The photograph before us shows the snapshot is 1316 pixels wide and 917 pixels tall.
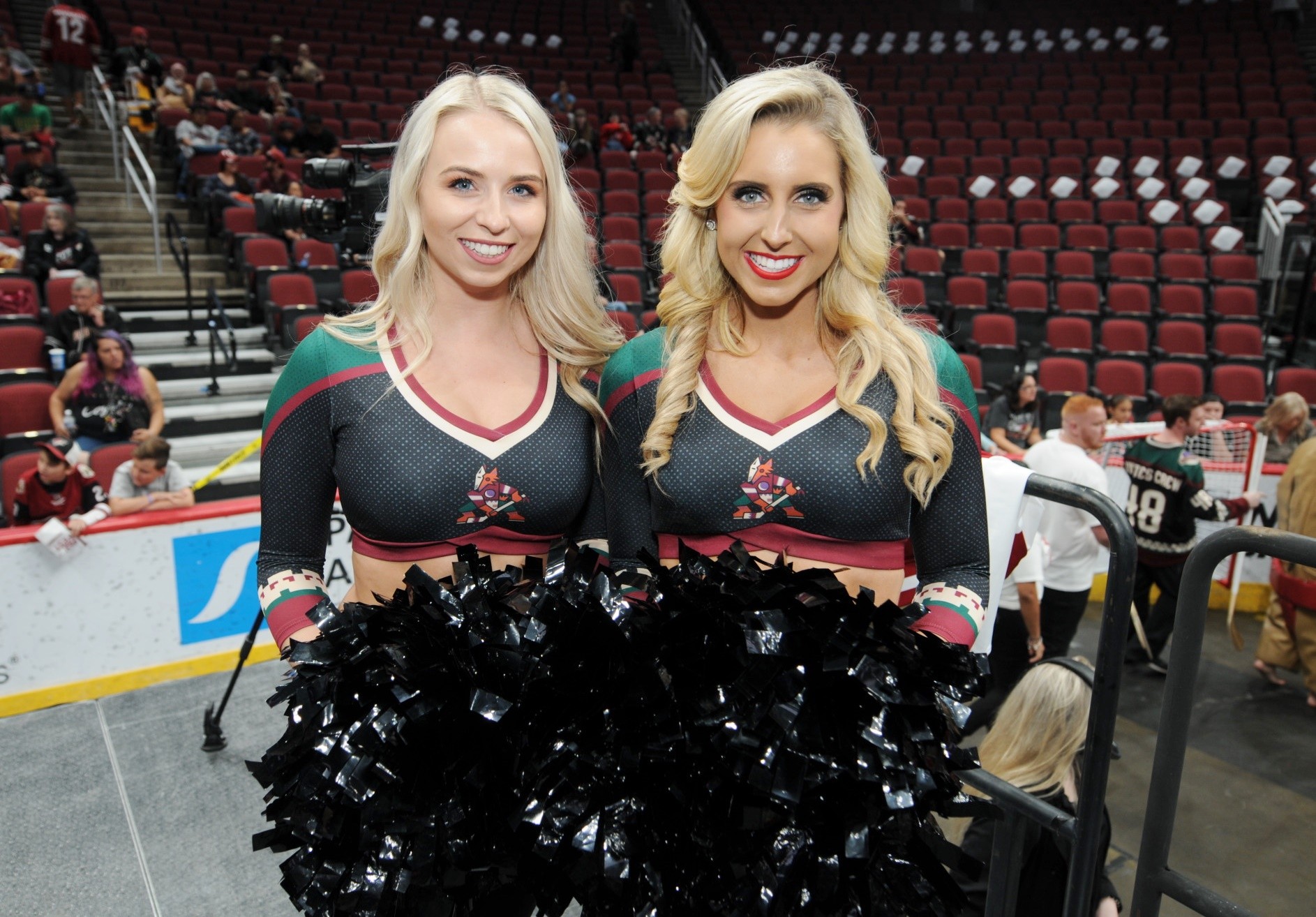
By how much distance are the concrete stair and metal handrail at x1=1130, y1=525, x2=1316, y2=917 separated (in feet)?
15.7

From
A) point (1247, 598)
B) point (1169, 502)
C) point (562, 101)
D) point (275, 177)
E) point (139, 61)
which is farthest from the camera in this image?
point (562, 101)

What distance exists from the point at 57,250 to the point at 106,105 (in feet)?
11.9

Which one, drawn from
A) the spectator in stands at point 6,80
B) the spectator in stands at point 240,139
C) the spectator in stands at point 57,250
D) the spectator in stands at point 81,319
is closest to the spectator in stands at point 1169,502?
the spectator in stands at point 81,319

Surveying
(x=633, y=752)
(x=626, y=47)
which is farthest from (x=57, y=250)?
(x=626, y=47)

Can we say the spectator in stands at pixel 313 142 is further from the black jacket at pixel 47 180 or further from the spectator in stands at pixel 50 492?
the spectator in stands at pixel 50 492

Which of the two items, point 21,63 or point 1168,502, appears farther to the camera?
point 21,63

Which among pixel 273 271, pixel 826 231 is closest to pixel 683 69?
pixel 273 271

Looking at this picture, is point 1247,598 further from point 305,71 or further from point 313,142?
point 305,71

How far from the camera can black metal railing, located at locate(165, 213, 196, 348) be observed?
680cm

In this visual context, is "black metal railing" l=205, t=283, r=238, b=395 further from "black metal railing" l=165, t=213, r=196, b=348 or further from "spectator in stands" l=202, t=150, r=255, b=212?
"spectator in stands" l=202, t=150, r=255, b=212

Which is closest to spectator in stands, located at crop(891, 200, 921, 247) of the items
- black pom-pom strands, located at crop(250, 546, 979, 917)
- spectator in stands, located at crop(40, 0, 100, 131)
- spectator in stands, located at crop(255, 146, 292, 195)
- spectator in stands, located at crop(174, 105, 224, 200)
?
spectator in stands, located at crop(255, 146, 292, 195)

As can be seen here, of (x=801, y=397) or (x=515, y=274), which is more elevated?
(x=515, y=274)

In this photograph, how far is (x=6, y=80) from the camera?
8469mm

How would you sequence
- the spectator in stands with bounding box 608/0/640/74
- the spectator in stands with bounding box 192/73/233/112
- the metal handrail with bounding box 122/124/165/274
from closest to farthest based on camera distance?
1. the metal handrail with bounding box 122/124/165/274
2. the spectator in stands with bounding box 192/73/233/112
3. the spectator in stands with bounding box 608/0/640/74
